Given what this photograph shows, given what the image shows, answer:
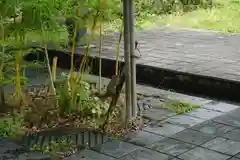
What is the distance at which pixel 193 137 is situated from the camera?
3771 mm

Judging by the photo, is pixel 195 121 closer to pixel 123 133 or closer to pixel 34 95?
pixel 123 133

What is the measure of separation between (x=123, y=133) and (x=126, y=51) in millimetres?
743

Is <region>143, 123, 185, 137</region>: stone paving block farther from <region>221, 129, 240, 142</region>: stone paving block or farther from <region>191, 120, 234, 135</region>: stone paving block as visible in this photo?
<region>221, 129, 240, 142</region>: stone paving block

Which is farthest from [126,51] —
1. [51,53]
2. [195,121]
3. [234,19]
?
[234,19]

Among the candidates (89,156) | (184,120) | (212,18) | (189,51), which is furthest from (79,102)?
(212,18)

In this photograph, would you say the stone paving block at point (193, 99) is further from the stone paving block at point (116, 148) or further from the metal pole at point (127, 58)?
the stone paving block at point (116, 148)

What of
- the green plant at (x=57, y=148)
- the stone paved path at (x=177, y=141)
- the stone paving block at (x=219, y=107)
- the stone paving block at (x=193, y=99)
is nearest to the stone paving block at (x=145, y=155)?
the stone paved path at (x=177, y=141)

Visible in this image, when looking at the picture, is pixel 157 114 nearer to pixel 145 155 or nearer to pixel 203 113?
pixel 203 113

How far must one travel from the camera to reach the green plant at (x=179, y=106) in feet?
14.9

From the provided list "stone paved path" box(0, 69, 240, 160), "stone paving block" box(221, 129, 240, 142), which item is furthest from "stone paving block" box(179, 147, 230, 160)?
"stone paving block" box(221, 129, 240, 142)

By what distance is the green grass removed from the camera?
10227mm

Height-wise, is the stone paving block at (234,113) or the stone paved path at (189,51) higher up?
the stone paved path at (189,51)

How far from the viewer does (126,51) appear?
4.03 m

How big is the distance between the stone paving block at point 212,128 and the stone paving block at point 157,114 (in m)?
0.42
